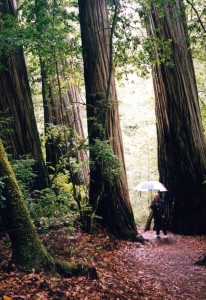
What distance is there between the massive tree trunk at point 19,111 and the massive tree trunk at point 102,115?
4.40ft

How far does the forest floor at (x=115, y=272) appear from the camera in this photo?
150 inches

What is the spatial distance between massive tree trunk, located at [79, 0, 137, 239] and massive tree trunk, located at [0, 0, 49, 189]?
1.34 meters

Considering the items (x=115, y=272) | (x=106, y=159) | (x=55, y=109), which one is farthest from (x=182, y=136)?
(x=115, y=272)

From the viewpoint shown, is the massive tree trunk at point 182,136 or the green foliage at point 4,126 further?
the massive tree trunk at point 182,136

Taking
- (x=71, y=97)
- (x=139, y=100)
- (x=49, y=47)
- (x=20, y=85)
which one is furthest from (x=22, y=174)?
(x=139, y=100)

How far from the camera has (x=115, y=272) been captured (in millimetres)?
5652

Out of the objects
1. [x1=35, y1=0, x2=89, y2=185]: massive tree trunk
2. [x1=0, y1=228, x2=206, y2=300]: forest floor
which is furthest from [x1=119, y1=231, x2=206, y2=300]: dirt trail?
[x1=35, y1=0, x2=89, y2=185]: massive tree trunk

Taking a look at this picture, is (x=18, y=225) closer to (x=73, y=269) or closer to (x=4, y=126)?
(x=73, y=269)

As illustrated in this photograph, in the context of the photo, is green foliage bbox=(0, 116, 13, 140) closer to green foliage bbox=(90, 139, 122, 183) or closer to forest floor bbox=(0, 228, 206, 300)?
green foliage bbox=(90, 139, 122, 183)

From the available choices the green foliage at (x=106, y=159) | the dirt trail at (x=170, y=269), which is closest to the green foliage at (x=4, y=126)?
the green foliage at (x=106, y=159)

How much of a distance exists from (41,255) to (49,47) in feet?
12.6

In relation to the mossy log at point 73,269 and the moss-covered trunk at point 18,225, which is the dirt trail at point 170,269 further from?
the moss-covered trunk at point 18,225

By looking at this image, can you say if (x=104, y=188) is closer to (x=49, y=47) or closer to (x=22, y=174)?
(x=22, y=174)

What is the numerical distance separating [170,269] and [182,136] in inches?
184
